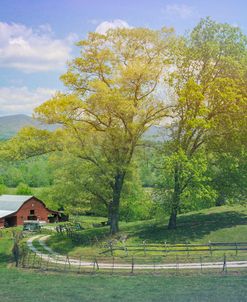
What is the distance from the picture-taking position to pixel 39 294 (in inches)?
1198

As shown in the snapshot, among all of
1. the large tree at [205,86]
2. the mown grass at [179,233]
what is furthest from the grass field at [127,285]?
the large tree at [205,86]

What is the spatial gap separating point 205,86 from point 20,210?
171 ft

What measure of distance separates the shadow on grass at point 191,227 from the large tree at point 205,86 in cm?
272

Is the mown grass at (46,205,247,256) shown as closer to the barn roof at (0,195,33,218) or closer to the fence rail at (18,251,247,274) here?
the fence rail at (18,251,247,274)

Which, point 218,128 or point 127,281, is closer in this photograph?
point 127,281

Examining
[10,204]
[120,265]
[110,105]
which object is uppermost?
[110,105]

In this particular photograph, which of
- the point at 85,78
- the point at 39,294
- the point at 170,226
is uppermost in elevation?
the point at 85,78

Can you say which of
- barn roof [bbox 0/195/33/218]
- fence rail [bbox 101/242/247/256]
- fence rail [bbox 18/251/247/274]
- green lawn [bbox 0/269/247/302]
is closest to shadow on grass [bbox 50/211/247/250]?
fence rail [bbox 101/242/247/256]

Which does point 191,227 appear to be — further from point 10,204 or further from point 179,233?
point 10,204

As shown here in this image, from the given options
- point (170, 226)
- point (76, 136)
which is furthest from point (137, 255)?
point (76, 136)

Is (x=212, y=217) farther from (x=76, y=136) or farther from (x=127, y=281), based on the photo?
(x=127, y=281)

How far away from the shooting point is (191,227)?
5022 cm

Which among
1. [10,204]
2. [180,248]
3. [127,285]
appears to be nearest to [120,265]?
[127,285]

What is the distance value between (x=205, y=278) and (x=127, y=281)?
590 centimetres
